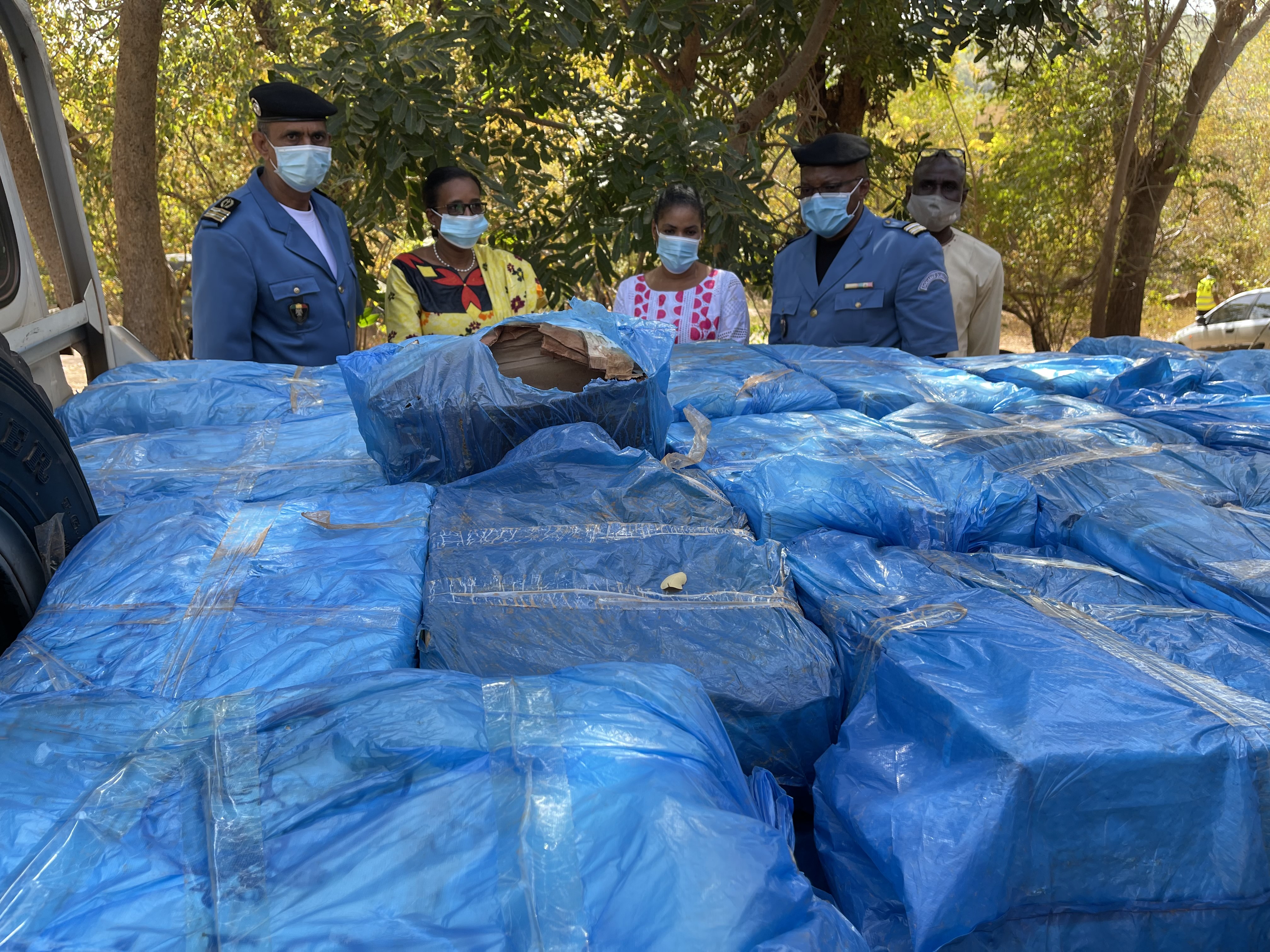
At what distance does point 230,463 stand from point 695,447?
1162 mm

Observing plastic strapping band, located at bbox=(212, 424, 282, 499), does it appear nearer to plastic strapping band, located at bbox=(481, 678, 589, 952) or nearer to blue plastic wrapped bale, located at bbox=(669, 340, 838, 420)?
blue plastic wrapped bale, located at bbox=(669, 340, 838, 420)

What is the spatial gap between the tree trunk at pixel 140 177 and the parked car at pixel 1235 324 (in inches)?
544

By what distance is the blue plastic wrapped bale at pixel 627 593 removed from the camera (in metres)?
1.56

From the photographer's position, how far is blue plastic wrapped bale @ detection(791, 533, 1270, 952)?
46.9 inches

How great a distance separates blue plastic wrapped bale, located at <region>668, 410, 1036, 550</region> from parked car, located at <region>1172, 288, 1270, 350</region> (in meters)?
14.3

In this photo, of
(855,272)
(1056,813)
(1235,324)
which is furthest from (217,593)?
(1235,324)

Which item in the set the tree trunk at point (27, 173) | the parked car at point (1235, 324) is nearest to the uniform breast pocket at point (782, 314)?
the tree trunk at point (27, 173)

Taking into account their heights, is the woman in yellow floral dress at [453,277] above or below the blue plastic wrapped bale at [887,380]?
above

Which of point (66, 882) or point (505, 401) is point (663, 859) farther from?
point (505, 401)

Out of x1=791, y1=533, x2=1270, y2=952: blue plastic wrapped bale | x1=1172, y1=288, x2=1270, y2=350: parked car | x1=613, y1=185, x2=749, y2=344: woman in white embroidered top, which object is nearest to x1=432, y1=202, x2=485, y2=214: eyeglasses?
x1=613, y1=185, x2=749, y2=344: woman in white embroidered top

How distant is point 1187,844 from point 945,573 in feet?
2.27

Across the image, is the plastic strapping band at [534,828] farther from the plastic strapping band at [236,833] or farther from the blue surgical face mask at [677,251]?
the blue surgical face mask at [677,251]

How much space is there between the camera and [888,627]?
5.16ft

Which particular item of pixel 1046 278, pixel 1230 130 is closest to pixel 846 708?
pixel 1046 278
